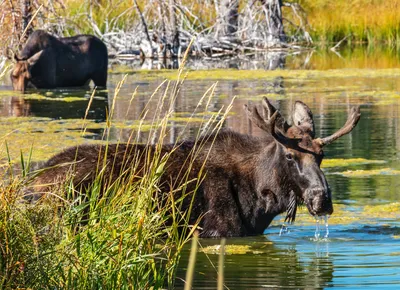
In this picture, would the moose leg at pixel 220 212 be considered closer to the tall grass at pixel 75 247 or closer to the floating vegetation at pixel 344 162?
the tall grass at pixel 75 247

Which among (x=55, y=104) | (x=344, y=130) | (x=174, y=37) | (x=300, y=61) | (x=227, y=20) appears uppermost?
(x=344, y=130)

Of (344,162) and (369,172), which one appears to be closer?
(369,172)

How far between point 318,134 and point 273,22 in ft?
69.1

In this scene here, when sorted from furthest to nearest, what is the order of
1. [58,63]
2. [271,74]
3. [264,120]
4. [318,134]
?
[271,74]
[58,63]
[318,134]
[264,120]

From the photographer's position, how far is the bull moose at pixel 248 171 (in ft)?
28.4

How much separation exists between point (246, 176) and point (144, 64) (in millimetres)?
23710

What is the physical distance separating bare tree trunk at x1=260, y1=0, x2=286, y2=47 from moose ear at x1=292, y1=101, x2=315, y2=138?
84.0ft

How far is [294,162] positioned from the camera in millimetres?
8773

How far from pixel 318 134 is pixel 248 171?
6215 mm

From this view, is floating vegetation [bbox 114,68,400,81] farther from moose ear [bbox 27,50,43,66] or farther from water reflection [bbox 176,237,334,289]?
water reflection [bbox 176,237,334,289]

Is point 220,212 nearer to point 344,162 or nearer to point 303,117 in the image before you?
point 303,117

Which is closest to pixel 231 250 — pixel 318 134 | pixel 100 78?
pixel 318 134

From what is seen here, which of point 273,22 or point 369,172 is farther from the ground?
point 273,22

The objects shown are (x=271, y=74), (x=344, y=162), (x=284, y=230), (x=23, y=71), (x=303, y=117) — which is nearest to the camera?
(x=303, y=117)
